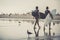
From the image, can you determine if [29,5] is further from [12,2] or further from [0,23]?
[0,23]

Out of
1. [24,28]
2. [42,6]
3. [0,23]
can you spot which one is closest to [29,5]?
[42,6]

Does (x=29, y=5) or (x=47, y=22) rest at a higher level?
(x=29, y=5)

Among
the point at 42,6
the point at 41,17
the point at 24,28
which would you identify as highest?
the point at 42,6

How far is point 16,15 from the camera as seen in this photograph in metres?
1.57

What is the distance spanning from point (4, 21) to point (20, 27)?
0.62ft

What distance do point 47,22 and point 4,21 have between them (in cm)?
48

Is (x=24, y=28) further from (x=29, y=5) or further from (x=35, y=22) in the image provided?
(x=29, y=5)

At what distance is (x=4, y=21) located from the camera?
1548 millimetres

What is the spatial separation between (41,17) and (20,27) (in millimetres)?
257

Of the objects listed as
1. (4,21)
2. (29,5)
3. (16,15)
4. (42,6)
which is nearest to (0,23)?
(4,21)

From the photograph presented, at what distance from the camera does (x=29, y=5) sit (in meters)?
1.58

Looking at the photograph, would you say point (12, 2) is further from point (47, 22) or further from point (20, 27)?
point (47, 22)

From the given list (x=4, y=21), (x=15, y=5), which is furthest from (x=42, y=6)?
(x=4, y=21)

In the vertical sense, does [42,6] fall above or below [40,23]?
above
